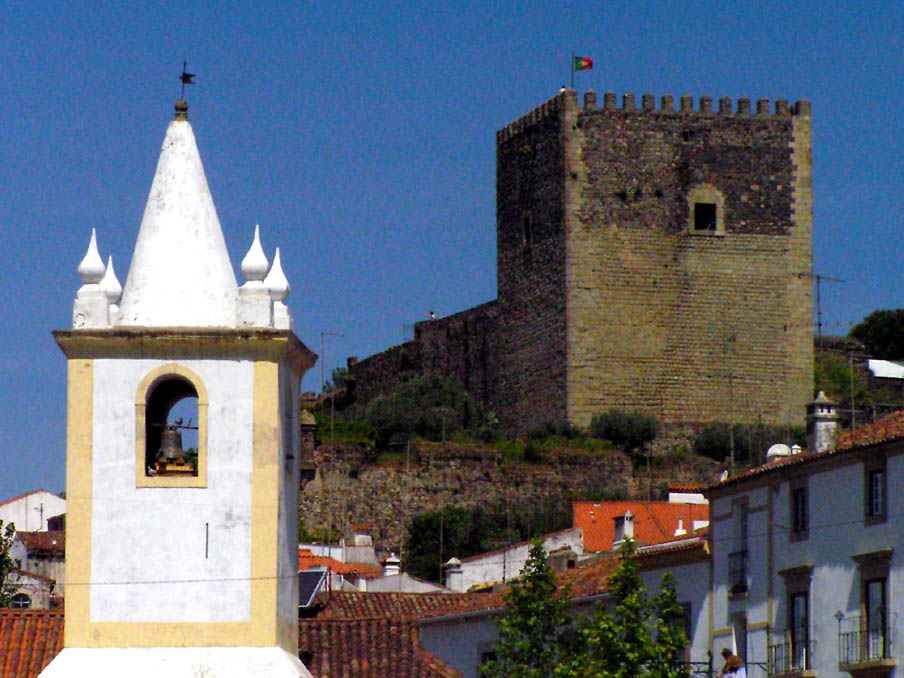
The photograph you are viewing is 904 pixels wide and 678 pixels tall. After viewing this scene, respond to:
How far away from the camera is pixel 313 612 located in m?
45.9

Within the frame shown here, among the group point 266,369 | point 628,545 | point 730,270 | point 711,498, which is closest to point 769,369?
point 730,270

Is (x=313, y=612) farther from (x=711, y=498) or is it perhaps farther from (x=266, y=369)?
(x=266, y=369)

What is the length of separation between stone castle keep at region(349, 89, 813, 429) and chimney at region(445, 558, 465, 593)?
58.5ft

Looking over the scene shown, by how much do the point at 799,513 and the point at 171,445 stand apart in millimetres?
23489

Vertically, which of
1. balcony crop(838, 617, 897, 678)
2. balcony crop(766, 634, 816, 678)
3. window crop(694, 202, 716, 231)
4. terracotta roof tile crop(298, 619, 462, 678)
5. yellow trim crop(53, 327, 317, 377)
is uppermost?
window crop(694, 202, 716, 231)

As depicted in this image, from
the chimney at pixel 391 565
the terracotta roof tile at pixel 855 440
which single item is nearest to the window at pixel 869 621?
the terracotta roof tile at pixel 855 440

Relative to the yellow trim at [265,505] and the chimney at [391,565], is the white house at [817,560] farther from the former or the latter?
the yellow trim at [265,505]

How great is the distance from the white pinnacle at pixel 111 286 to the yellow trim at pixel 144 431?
783 mm

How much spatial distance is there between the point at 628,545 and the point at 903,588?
360 inches

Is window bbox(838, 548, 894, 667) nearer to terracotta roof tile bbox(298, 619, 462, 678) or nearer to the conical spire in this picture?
terracotta roof tile bbox(298, 619, 462, 678)

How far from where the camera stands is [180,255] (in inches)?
1022

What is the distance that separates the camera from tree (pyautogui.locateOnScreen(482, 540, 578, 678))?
119 feet

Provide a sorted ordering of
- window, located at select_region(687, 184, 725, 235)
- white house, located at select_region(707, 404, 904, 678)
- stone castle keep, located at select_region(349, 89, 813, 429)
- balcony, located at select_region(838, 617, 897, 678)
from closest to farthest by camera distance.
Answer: balcony, located at select_region(838, 617, 897, 678) < white house, located at select_region(707, 404, 904, 678) < stone castle keep, located at select_region(349, 89, 813, 429) < window, located at select_region(687, 184, 725, 235)

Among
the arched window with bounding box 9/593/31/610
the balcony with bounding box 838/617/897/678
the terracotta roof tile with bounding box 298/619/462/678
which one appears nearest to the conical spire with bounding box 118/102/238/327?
the terracotta roof tile with bounding box 298/619/462/678
